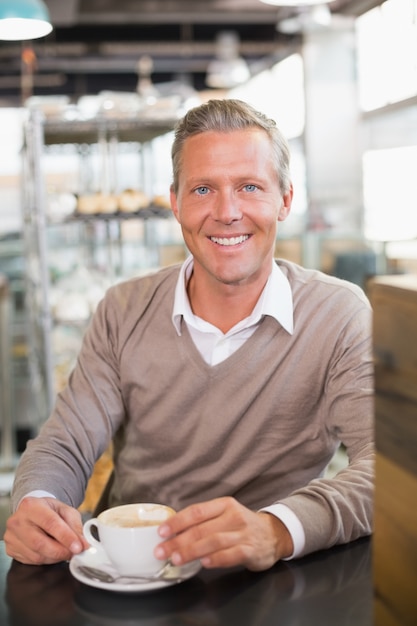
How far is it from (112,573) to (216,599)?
0.52ft

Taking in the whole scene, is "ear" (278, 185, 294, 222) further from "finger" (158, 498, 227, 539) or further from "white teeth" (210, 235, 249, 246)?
"finger" (158, 498, 227, 539)

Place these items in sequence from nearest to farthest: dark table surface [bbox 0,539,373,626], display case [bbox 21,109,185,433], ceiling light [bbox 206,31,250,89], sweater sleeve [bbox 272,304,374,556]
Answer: dark table surface [bbox 0,539,373,626], sweater sleeve [bbox 272,304,374,556], display case [bbox 21,109,185,433], ceiling light [bbox 206,31,250,89]

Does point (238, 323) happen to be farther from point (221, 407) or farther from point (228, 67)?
point (228, 67)

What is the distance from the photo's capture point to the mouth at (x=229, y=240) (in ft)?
5.81

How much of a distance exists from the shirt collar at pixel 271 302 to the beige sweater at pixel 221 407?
20 mm

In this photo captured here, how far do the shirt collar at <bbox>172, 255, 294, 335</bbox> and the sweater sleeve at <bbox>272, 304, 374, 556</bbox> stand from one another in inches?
4.7

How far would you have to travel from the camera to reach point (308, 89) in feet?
32.2

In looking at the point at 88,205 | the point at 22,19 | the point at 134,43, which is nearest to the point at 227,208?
the point at 88,205

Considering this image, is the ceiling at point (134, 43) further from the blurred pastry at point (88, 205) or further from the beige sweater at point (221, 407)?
the beige sweater at point (221, 407)

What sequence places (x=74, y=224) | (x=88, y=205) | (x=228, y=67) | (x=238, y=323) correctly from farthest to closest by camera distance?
(x=228, y=67) → (x=74, y=224) → (x=88, y=205) → (x=238, y=323)

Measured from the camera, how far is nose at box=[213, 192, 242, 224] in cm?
174

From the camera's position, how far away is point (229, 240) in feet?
5.81

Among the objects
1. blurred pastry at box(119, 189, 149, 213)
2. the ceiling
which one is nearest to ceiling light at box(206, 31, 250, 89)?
the ceiling

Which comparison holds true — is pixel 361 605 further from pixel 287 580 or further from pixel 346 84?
pixel 346 84
